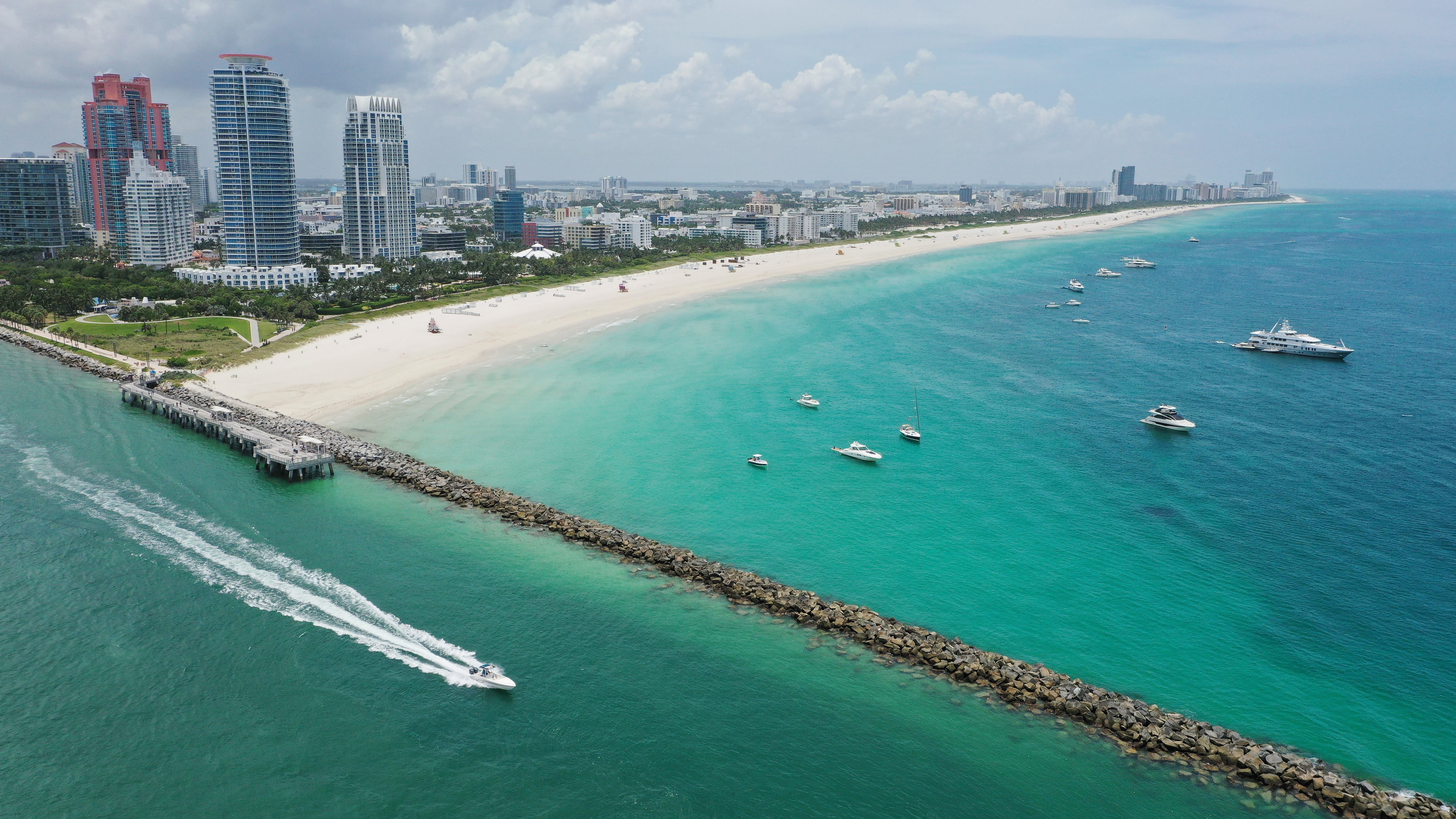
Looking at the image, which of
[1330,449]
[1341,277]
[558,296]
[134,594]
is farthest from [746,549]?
[1341,277]

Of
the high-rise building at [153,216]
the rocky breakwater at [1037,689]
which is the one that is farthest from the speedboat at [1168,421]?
the high-rise building at [153,216]

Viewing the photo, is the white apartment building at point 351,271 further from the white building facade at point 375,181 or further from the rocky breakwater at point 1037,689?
the rocky breakwater at point 1037,689

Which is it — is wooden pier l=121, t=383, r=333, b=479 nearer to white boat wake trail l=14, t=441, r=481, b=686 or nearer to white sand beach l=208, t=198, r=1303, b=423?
white sand beach l=208, t=198, r=1303, b=423

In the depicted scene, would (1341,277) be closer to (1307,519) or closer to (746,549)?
(1307,519)

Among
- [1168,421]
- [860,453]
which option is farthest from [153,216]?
[1168,421]

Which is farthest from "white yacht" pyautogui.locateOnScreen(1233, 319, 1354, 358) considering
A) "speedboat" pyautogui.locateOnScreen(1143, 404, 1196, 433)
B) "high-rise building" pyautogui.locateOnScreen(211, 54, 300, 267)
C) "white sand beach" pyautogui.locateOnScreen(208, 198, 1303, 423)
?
Answer: "high-rise building" pyautogui.locateOnScreen(211, 54, 300, 267)

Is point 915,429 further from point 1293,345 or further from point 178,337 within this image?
point 178,337

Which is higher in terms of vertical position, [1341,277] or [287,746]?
[1341,277]
